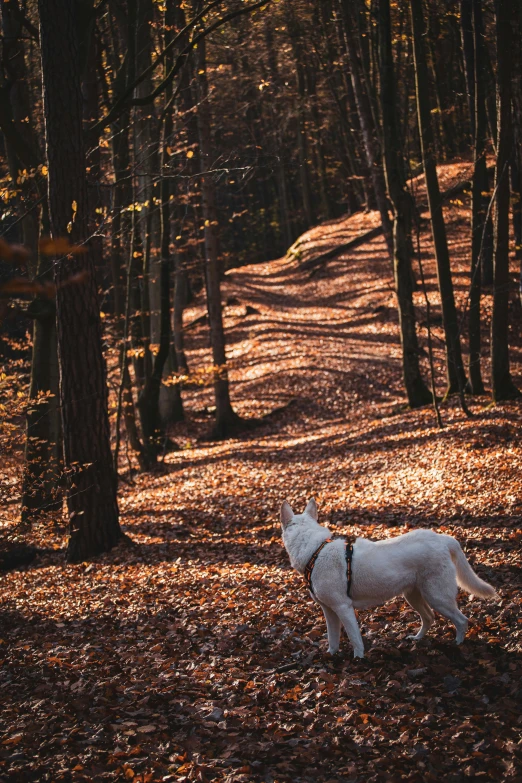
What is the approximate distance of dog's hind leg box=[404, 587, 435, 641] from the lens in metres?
6.19

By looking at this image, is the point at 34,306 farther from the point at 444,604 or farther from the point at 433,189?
the point at 444,604

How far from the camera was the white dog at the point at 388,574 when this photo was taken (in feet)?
18.9

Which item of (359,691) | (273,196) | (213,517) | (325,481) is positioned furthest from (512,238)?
(273,196)

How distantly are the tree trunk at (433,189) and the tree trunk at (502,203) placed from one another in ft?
3.45

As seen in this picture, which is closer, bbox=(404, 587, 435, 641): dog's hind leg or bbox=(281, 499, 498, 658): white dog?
bbox=(281, 499, 498, 658): white dog

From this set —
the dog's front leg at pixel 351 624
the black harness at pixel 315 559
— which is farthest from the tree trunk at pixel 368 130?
the dog's front leg at pixel 351 624

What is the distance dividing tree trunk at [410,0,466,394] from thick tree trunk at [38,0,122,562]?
7.97m

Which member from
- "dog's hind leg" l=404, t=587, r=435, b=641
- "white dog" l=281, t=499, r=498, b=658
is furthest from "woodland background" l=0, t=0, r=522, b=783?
"white dog" l=281, t=499, r=498, b=658

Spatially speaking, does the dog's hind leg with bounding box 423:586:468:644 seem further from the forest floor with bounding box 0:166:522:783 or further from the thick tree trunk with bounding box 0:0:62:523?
the thick tree trunk with bounding box 0:0:62:523

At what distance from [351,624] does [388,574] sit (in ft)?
1.76

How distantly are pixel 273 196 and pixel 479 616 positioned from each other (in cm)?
4967

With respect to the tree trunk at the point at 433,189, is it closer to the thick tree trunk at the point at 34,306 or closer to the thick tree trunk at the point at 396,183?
the thick tree trunk at the point at 396,183

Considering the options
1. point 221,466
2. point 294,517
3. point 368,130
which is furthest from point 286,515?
point 368,130

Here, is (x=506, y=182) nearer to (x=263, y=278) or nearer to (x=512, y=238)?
(x=512, y=238)
